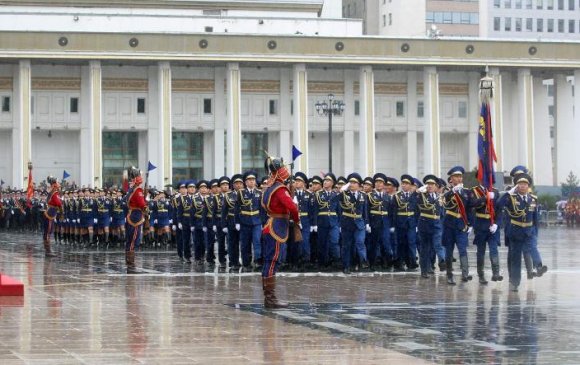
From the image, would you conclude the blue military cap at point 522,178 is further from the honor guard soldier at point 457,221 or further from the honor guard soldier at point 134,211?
the honor guard soldier at point 134,211

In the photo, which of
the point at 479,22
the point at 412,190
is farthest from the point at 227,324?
the point at 479,22

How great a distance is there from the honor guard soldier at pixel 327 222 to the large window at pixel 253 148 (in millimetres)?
54713

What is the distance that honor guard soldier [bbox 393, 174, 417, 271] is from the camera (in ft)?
86.9

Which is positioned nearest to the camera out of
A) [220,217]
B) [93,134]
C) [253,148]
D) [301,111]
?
[220,217]

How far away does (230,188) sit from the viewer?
28.0 m

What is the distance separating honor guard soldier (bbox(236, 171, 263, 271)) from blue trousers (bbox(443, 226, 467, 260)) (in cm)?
444

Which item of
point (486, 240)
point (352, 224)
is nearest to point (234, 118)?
point (352, 224)

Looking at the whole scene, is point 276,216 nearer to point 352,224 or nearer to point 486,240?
point 486,240

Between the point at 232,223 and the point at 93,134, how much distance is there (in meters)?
48.4

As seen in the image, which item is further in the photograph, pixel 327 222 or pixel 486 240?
pixel 327 222

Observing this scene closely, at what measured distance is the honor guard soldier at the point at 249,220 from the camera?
86.0 ft

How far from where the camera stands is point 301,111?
77125 mm

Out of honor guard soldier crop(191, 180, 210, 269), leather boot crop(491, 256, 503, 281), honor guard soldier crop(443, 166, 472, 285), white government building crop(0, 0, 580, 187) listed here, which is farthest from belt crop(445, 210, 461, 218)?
white government building crop(0, 0, 580, 187)

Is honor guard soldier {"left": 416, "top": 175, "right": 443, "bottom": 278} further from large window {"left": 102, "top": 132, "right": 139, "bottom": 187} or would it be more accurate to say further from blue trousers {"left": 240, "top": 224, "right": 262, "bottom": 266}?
large window {"left": 102, "top": 132, "right": 139, "bottom": 187}
